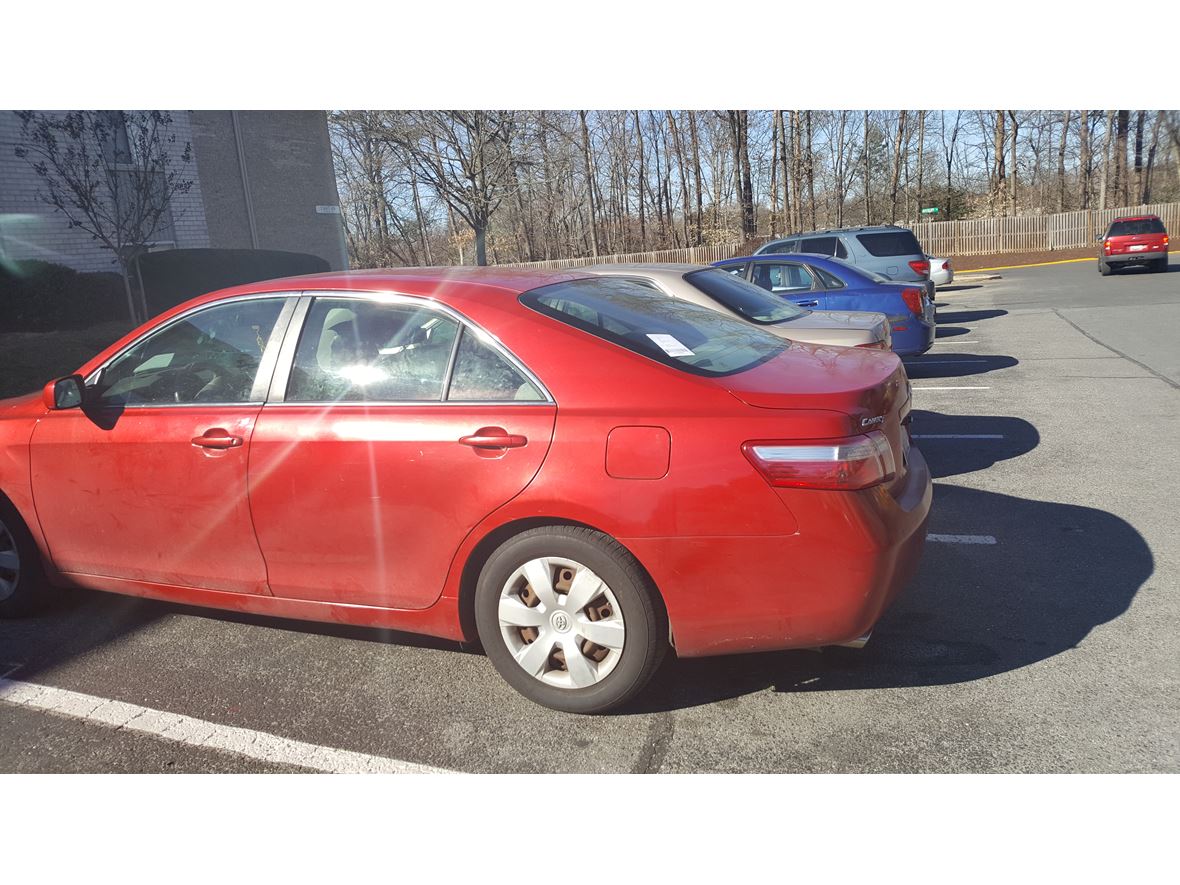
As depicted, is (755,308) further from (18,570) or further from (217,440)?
(18,570)

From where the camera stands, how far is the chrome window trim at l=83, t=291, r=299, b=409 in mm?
3566

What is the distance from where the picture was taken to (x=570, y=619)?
9.88ft

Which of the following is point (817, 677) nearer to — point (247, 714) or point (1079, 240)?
point (247, 714)

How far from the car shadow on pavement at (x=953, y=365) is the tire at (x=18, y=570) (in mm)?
8854

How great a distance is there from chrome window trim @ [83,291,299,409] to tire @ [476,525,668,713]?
131cm

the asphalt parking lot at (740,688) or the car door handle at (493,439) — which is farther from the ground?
the car door handle at (493,439)

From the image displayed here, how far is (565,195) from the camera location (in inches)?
1754

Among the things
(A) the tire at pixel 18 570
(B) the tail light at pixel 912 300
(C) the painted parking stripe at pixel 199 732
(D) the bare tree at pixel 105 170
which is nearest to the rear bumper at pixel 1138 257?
(B) the tail light at pixel 912 300

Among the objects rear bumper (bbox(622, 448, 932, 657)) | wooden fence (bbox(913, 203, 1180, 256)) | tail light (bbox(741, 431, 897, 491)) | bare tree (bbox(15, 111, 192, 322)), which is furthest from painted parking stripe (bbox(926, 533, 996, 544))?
wooden fence (bbox(913, 203, 1180, 256))

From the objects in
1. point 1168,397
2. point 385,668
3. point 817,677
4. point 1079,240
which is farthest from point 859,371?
point 1079,240

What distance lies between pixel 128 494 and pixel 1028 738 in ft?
12.1

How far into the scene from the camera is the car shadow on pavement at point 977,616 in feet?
10.8

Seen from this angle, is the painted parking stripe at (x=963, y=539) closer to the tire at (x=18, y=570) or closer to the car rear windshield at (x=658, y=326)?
the car rear windshield at (x=658, y=326)

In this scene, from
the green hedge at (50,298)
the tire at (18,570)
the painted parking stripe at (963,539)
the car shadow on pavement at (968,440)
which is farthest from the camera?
the green hedge at (50,298)
